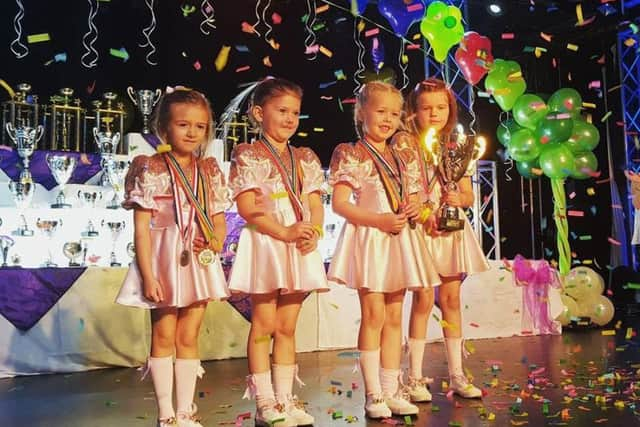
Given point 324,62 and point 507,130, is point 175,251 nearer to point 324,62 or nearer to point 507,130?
point 324,62

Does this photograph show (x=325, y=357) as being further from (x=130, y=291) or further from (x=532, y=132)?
(x=532, y=132)

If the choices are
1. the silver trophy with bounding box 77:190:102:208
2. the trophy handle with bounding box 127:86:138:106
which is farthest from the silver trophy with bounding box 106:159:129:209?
the trophy handle with bounding box 127:86:138:106

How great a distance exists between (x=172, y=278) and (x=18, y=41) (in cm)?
390

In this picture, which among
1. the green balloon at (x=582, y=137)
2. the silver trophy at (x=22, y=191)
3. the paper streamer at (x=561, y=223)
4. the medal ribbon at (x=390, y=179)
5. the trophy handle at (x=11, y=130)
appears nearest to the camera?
the medal ribbon at (x=390, y=179)

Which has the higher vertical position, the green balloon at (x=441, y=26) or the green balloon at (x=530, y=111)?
the green balloon at (x=441, y=26)

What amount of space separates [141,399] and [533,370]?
172cm

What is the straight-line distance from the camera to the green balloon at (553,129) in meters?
6.03

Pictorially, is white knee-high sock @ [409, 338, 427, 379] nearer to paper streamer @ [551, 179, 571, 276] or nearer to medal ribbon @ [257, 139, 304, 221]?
medal ribbon @ [257, 139, 304, 221]

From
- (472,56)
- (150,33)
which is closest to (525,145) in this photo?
(472,56)

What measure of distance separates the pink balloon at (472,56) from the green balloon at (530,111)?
0.60m

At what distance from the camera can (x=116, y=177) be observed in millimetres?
4336

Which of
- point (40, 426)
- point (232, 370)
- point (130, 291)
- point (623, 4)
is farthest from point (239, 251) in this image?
point (623, 4)

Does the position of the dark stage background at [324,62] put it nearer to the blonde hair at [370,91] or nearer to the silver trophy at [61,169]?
the silver trophy at [61,169]

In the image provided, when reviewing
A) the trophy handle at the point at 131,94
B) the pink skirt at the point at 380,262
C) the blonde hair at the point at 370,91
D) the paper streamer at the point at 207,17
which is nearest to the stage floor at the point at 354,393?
the pink skirt at the point at 380,262
